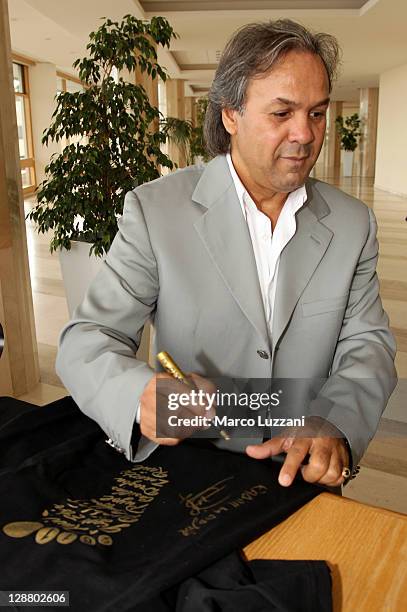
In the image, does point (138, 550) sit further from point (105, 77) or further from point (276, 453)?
point (105, 77)

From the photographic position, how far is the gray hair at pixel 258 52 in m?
1.34

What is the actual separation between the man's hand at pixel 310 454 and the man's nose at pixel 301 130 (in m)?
0.62

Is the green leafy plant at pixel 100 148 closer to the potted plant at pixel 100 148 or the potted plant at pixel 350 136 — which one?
the potted plant at pixel 100 148

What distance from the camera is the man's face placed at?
1329 mm

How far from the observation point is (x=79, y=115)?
392 cm

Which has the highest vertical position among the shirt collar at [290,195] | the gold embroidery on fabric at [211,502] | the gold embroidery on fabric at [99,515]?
the shirt collar at [290,195]

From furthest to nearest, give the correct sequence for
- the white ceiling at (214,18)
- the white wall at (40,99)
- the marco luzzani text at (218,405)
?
the white wall at (40,99) → the white ceiling at (214,18) → the marco luzzani text at (218,405)

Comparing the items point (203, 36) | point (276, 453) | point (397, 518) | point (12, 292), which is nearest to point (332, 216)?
point (276, 453)

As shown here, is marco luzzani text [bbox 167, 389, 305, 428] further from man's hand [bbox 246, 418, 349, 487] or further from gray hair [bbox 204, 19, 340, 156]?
gray hair [bbox 204, 19, 340, 156]

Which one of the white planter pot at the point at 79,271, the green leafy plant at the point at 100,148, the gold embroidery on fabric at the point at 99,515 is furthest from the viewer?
the white planter pot at the point at 79,271

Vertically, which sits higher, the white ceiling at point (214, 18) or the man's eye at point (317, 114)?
the white ceiling at point (214, 18)

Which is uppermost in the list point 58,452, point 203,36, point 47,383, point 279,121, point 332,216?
point 203,36

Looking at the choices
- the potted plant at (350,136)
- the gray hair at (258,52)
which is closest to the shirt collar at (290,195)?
the gray hair at (258,52)

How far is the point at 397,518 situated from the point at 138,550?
42cm
